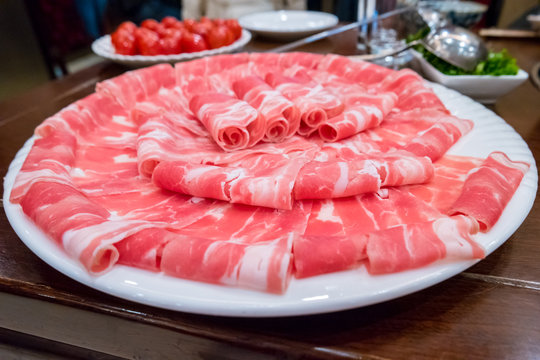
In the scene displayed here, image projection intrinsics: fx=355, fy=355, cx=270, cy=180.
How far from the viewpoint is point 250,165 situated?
102 cm

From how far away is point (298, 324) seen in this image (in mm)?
626

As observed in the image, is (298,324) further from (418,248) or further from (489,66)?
(489,66)

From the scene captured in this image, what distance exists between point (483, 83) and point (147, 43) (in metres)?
1.72

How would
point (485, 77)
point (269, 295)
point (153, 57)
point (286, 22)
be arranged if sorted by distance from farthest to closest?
point (286, 22) < point (153, 57) < point (485, 77) < point (269, 295)

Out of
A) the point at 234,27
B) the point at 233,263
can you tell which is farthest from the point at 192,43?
the point at 233,263

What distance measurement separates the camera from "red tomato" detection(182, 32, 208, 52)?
6.86 ft

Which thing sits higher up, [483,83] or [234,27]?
[234,27]

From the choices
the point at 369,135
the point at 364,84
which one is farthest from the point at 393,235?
the point at 364,84

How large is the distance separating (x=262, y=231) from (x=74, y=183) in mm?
535

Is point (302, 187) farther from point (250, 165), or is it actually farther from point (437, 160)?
point (437, 160)

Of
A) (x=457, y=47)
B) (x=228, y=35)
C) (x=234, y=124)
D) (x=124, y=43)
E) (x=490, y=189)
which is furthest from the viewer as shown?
(x=228, y=35)

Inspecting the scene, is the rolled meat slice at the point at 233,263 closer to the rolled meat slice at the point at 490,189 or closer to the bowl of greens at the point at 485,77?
the rolled meat slice at the point at 490,189

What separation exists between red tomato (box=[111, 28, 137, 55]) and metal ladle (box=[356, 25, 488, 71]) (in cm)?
160

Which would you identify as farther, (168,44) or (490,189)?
(168,44)
